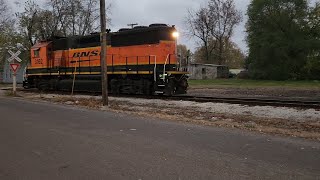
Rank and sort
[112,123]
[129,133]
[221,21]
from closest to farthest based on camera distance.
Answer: [129,133] → [112,123] → [221,21]

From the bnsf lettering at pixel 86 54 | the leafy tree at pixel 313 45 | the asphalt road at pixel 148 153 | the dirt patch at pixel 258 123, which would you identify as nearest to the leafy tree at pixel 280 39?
the leafy tree at pixel 313 45

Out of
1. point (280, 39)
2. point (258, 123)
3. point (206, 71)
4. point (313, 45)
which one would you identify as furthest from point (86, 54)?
point (206, 71)

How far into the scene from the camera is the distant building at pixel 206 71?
2735 inches

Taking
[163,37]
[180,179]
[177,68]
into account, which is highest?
[163,37]

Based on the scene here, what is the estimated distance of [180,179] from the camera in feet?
19.0

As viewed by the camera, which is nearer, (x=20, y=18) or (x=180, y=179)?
(x=180, y=179)

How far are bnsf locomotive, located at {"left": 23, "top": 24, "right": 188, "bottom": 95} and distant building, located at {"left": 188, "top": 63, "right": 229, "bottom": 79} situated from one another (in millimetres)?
41720

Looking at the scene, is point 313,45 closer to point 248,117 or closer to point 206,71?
point 206,71

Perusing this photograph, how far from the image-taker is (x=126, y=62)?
2300cm

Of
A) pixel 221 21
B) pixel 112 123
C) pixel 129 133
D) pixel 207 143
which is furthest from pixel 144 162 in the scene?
pixel 221 21

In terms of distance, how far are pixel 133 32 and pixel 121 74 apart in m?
2.50

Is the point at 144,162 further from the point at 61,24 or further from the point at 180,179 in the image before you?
the point at 61,24

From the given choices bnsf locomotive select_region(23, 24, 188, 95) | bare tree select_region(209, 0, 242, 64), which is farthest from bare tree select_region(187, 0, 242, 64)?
bnsf locomotive select_region(23, 24, 188, 95)

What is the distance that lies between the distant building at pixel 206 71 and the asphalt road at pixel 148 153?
5817cm
